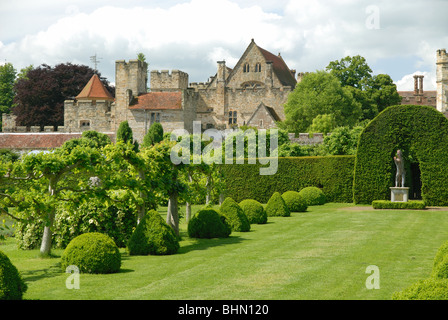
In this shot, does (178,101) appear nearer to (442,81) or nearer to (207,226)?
(442,81)

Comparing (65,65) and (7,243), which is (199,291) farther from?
(65,65)

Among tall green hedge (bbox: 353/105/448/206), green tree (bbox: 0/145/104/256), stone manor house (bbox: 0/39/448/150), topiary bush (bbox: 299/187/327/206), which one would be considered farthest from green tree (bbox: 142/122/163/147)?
green tree (bbox: 0/145/104/256)

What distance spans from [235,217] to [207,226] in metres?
2.27

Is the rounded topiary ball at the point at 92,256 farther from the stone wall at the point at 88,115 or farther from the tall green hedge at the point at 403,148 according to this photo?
the stone wall at the point at 88,115

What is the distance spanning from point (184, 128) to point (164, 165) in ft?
148

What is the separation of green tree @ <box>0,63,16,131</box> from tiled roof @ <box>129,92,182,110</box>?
30.4 m

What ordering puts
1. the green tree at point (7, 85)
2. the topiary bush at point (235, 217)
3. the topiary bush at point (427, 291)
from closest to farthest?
1. the topiary bush at point (427, 291)
2. the topiary bush at point (235, 217)
3. the green tree at point (7, 85)

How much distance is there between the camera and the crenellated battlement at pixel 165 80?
71.8 metres

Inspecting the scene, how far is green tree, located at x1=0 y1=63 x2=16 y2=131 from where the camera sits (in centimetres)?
8587

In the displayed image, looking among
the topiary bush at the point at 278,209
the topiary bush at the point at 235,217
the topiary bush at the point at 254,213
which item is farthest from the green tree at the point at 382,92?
the topiary bush at the point at 235,217

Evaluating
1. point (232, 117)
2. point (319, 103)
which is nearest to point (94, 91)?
point (232, 117)

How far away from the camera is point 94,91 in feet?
233

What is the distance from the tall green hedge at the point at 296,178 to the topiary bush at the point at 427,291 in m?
26.2
